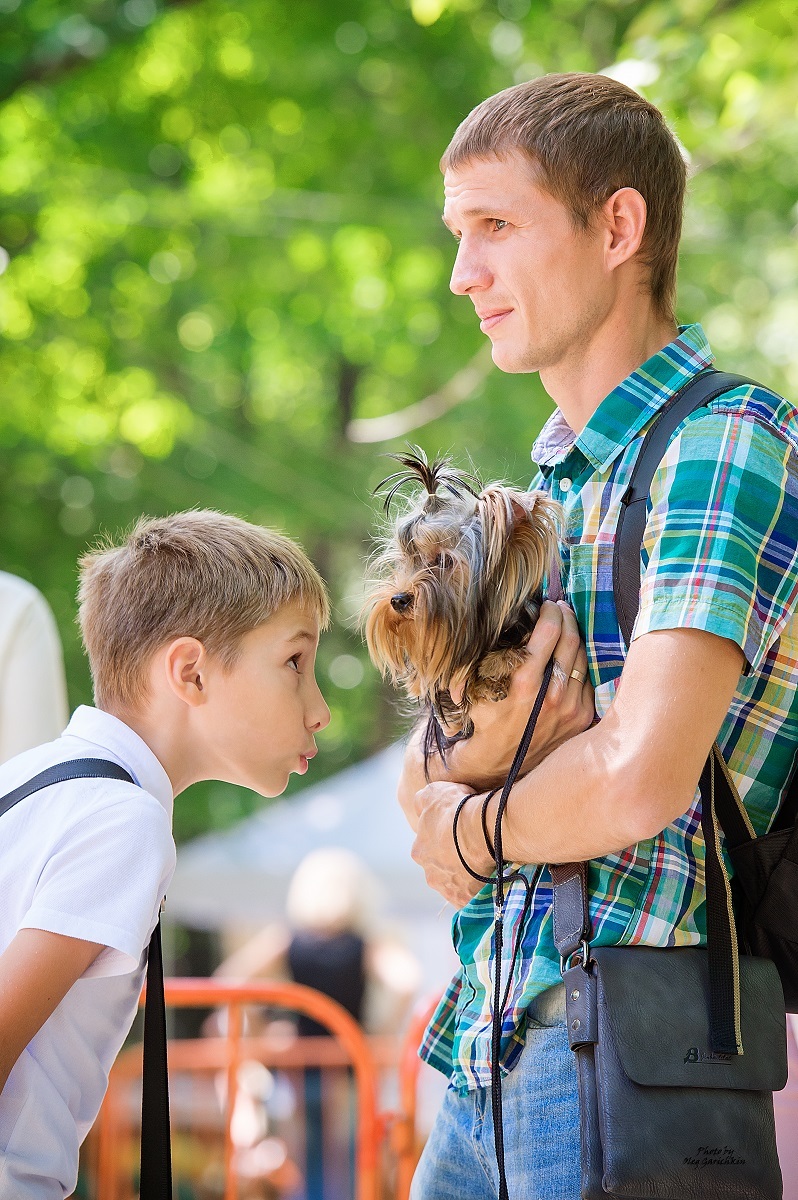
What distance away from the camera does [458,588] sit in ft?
6.86

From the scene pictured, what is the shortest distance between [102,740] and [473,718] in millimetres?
625

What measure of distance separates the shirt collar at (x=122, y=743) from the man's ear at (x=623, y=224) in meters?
1.12

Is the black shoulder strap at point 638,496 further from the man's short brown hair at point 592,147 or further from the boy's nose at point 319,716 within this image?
the boy's nose at point 319,716

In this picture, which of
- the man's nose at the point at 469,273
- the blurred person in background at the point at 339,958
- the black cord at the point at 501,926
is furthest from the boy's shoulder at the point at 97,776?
the blurred person in background at the point at 339,958

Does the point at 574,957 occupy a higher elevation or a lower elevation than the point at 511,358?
lower

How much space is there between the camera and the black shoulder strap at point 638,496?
1765 millimetres

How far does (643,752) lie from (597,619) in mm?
338

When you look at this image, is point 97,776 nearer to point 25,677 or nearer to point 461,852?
point 461,852

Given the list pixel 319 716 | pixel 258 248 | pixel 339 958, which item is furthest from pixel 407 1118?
pixel 258 248

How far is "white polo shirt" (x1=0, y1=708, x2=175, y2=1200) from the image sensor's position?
1.74m

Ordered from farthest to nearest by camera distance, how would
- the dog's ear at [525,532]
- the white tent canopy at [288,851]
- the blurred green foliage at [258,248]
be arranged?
the blurred green foliage at [258,248] → the white tent canopy at [288,851] → the dog's ear at [525,532]

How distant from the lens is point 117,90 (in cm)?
883

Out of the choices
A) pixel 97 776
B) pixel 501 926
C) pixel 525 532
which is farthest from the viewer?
pixel 525 532

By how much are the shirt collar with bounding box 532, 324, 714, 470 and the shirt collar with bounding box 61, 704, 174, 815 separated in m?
0.88
